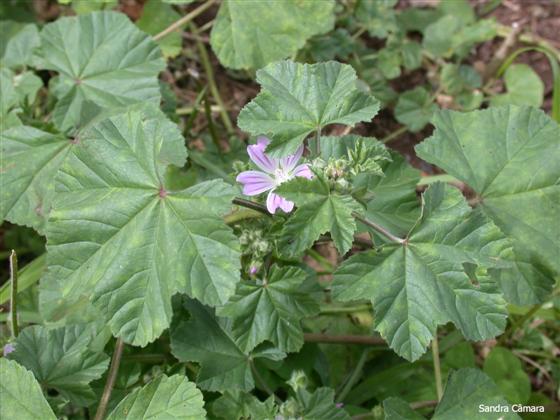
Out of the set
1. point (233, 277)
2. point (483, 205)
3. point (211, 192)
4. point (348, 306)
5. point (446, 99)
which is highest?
point (211, 192)

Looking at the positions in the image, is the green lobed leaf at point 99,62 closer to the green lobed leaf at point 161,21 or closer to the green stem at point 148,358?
the green lobed leaf at point 161,21

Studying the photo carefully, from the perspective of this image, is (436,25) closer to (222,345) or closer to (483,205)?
(483,205)

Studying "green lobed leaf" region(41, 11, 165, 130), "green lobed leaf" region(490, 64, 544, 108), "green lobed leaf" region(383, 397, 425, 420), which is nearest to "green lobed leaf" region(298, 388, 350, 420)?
"green lobed leaf" region(383, 397, 425, 420)

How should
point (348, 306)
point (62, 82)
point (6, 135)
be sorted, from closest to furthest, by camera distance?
point (6, 135), point (62, 82), point (348, 306)

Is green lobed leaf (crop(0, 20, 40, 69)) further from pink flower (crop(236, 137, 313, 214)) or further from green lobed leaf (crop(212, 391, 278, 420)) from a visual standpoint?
green lobed leaf (crop(212, 391, 278, 420))

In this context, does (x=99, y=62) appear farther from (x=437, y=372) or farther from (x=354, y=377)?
(x=437, y=372)

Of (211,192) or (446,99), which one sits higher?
(211,192)

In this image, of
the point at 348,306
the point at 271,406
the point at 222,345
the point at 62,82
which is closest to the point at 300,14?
the point at 62,82
